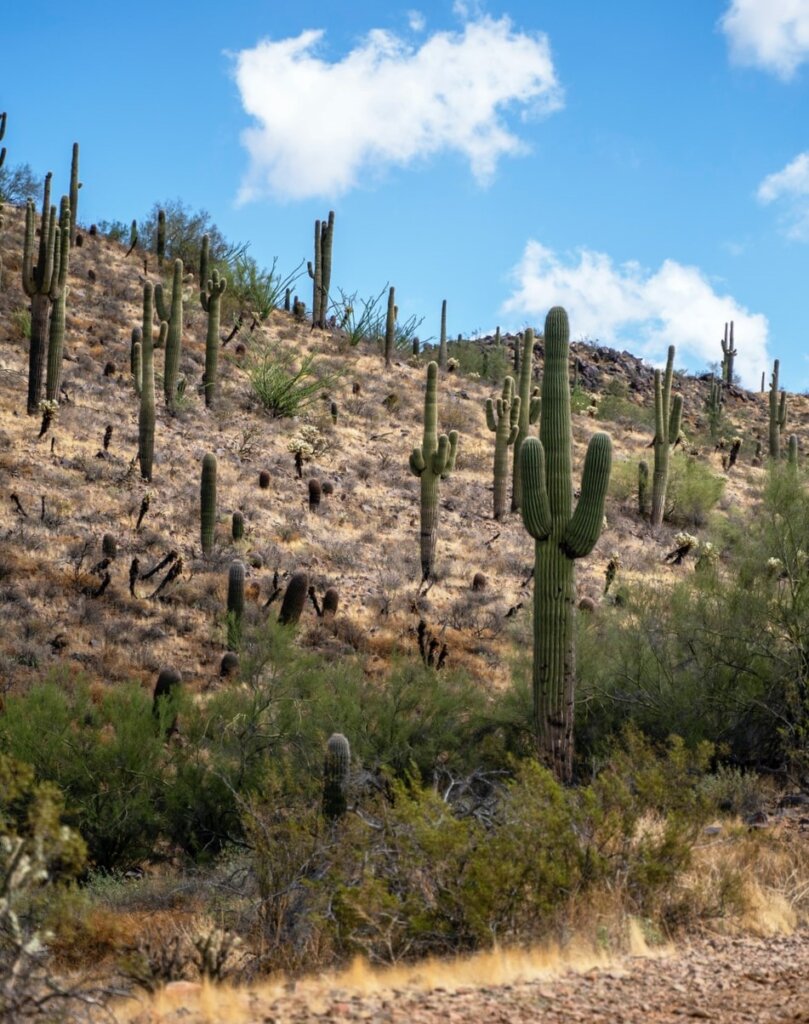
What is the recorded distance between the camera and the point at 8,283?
120 ft

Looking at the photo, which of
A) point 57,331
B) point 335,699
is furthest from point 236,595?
point 57,331

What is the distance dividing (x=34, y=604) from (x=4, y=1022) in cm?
1506

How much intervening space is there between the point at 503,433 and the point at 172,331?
9028 mm

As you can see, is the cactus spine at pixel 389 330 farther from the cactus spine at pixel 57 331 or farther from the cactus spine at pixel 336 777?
the cactus spine at pixel 336 777

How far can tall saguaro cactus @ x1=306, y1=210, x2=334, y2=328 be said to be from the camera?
41375mm

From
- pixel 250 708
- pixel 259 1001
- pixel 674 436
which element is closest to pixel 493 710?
pixel 250 708

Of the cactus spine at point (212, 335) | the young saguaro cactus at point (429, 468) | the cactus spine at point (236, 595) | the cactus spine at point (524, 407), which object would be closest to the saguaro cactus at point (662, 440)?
the cactus spine at point (524, 407)

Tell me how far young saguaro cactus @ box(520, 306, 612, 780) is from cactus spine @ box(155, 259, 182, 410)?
59.9 feet

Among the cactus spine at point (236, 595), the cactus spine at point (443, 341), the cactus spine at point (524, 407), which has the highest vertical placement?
the cactus spine at point (443, 341)

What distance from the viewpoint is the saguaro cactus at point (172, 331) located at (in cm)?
2958

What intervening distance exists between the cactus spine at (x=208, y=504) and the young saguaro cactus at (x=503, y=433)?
876 centimetres

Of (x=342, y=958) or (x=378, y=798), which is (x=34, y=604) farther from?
(x=342, y=958)

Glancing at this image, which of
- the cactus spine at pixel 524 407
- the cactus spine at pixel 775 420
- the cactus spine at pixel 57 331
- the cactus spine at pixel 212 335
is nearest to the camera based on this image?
the cactus spine at pixel 57 331

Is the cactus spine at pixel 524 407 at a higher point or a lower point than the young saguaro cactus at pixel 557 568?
higher
